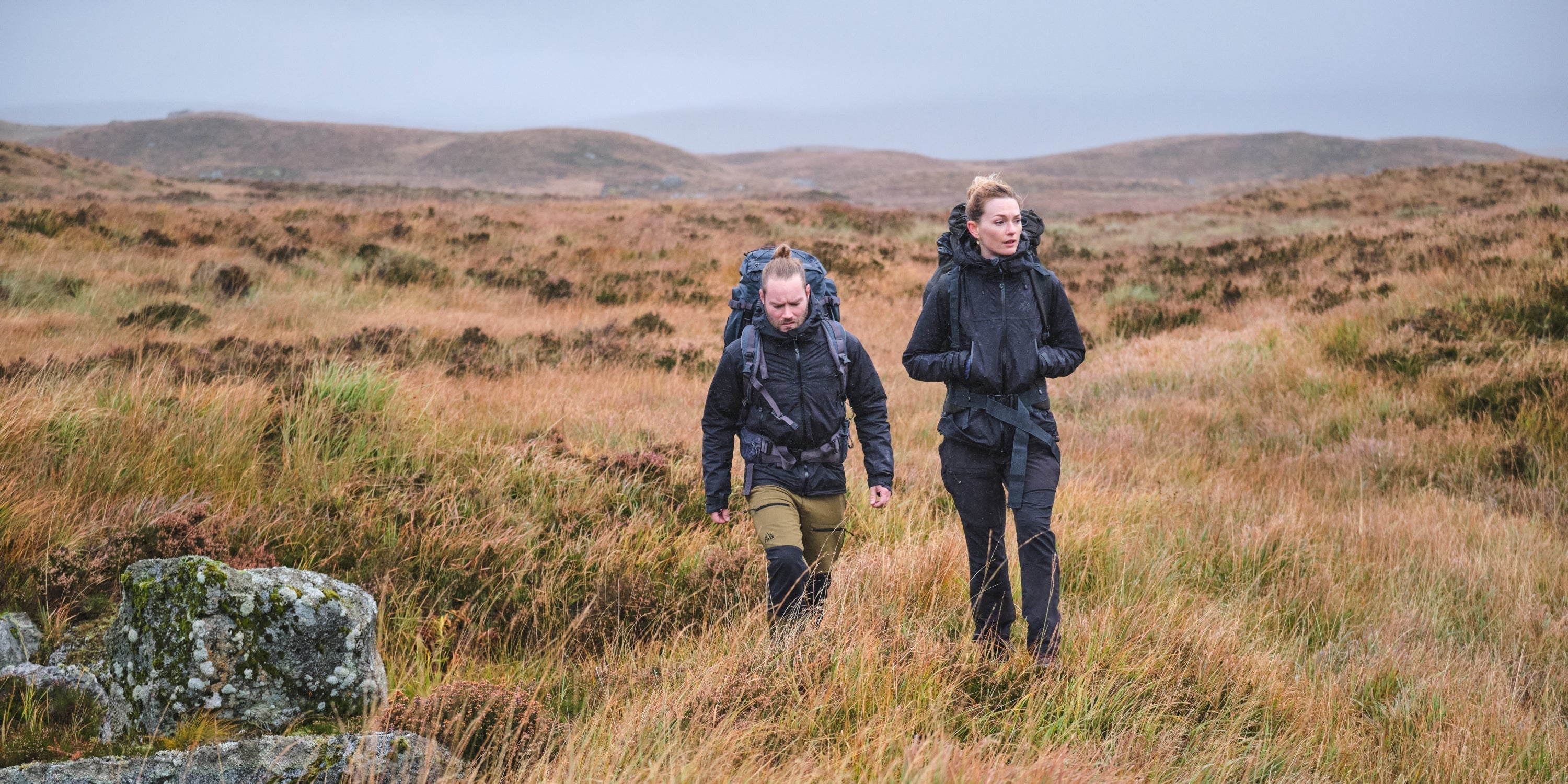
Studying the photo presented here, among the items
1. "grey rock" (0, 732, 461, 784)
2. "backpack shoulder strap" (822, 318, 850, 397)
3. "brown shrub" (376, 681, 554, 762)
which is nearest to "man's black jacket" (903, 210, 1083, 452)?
"backpack shoulder strap" (822, 318, 850, 397)

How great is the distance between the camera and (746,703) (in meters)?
2.57

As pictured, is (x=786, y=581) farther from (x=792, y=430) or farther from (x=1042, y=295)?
(x=1042, y=295)

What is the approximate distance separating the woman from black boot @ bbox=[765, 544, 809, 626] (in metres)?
0.65

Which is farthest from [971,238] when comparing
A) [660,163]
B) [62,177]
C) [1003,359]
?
[660,163]

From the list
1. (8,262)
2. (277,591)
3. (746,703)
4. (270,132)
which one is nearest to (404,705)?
(277,591)

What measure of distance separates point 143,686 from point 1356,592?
16.3 ft

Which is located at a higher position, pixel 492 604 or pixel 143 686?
pixel 143 686

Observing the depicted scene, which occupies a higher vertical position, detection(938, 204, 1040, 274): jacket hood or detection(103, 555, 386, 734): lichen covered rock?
detection(938, 204, 1040, 274): jacket hood

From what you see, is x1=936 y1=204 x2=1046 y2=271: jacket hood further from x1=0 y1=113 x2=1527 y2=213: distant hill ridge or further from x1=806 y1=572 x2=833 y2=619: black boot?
x1=0 y1=113 x2=1527 y2=213: distant hill ridge

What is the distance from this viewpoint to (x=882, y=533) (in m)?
4.59

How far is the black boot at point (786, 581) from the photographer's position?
3.13 meters

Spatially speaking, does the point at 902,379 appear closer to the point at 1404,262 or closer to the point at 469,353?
the point at 469,353

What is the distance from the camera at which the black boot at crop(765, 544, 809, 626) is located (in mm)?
3131

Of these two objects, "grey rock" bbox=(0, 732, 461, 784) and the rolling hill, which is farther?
the rolling hill
